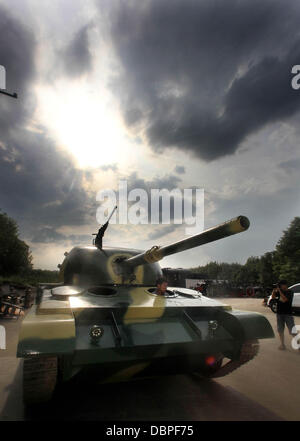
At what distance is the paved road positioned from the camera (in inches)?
129

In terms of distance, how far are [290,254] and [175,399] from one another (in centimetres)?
4078

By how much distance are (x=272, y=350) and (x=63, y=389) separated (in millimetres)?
4762

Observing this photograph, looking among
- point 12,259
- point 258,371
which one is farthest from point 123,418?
point 12,259

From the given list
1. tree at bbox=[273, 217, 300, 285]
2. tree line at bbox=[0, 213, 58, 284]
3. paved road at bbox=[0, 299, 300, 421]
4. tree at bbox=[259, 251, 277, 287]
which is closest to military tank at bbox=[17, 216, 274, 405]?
paved road at bbox=[0, 299, 300, 421]

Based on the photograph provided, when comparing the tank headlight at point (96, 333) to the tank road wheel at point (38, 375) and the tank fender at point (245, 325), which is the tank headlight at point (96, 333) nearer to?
the tank road wheel at point (38, 375)

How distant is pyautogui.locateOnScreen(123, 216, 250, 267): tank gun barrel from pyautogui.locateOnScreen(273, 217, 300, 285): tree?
36.4m

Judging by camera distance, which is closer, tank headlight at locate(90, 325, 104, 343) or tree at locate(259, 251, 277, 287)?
tank headlight at locate(90, 325, 104, 343)

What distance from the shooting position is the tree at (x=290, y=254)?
122 feet

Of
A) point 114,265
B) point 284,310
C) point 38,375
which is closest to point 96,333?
point 38,375

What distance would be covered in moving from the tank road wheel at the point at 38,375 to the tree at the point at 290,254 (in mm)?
38184

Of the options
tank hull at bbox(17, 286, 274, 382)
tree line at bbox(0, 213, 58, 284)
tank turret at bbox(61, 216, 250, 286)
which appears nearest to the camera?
tank hull at bbox(17, 286, 274, 382)

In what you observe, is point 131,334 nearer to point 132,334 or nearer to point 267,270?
point 132,334

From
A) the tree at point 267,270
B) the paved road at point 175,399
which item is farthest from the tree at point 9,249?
the tree at point 267,270

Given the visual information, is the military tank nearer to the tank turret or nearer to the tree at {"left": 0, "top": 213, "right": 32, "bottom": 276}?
the tank turret
